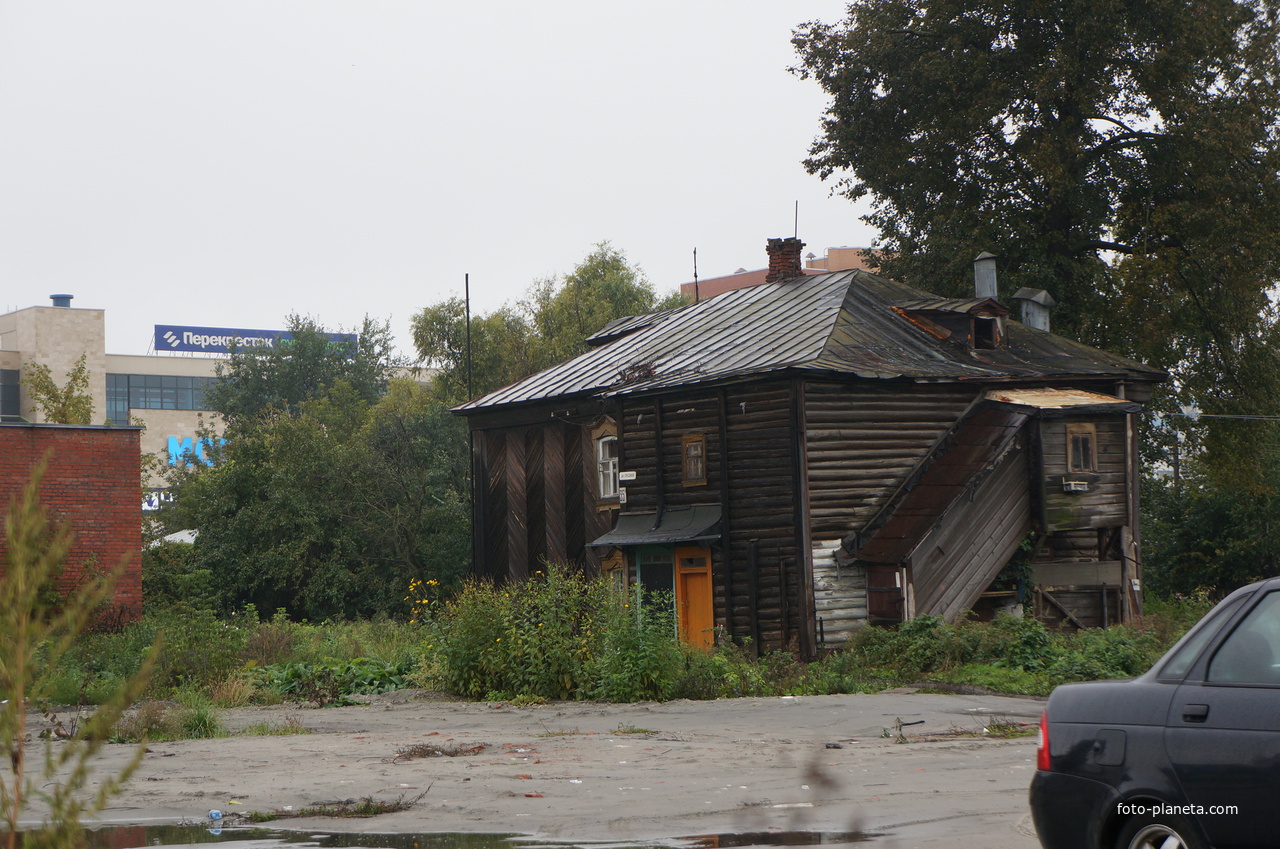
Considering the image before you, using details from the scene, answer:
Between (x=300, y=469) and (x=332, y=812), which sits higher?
(x=300, y=469)

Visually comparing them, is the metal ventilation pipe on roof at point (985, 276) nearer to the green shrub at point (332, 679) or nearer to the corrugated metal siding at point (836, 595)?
the corrugated metal siding at point (836, 595)

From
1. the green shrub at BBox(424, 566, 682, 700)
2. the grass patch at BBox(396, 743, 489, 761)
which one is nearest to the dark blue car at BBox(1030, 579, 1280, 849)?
the grass patch at BBox(396, 743, 489, 761)

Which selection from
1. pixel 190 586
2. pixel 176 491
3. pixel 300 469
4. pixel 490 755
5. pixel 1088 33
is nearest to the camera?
pixel 490 755

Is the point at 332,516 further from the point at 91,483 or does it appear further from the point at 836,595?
the point at 836,595

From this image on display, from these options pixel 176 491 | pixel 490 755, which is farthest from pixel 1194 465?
pixel 176 491

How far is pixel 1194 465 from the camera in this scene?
142 feet

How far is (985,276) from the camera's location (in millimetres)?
33531

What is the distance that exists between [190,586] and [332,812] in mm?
29789

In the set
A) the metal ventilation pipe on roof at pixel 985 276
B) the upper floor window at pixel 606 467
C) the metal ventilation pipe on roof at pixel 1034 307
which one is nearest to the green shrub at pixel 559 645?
the upper floor window at pixel 606 467

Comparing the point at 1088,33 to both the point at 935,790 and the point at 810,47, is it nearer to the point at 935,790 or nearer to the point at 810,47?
the point at 810,47

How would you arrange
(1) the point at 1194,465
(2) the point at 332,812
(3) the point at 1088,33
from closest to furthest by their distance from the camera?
(2) the point at 332,812 → (3) the point at 1088,33 → (1) the point at 1194,465

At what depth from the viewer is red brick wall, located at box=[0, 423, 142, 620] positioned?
3028 cm

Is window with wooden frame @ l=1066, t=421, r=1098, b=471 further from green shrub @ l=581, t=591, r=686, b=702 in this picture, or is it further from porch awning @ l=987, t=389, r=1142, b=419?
green shrub @ l=581, t=591, r=686, b=702

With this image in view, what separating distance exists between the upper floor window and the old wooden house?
0.05 metres
